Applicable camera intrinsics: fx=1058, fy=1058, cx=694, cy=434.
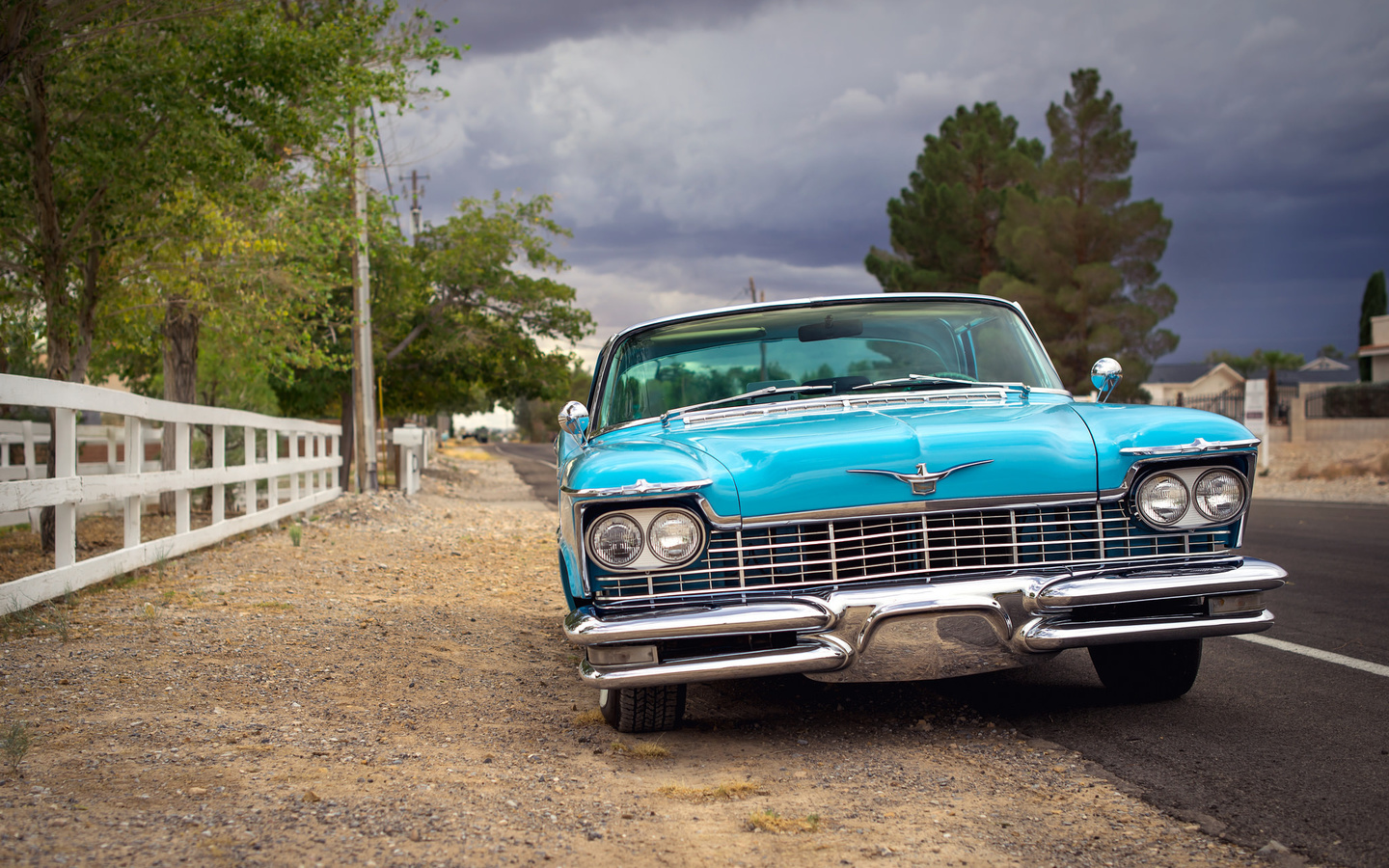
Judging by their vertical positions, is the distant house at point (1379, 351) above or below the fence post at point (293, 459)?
above

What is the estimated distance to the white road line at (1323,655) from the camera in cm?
452

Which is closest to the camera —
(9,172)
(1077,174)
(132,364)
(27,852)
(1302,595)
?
(27,852)

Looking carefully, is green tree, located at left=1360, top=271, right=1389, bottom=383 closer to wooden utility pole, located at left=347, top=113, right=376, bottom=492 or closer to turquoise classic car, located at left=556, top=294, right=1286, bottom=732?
wooden utility pole, located at left=347, top=113, right=376, bottom=492

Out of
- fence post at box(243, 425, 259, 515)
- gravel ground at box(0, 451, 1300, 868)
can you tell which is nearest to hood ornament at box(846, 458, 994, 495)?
gravel ground at box(0, 451, 1300, 868)

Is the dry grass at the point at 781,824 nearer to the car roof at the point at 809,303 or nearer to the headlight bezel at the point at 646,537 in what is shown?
the headlight bezel at the point at 646,537

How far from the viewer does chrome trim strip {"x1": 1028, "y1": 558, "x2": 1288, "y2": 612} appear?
10.9 feet

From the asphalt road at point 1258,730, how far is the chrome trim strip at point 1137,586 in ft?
1.70

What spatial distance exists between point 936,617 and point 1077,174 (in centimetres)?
3575

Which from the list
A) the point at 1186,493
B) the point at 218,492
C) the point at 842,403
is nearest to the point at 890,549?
the point at 842,403

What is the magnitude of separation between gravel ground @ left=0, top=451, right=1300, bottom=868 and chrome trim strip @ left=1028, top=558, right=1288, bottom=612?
52 cm

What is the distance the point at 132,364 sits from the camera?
2100cm

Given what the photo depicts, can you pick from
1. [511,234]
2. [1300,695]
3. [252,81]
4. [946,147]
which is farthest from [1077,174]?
[1300,695]

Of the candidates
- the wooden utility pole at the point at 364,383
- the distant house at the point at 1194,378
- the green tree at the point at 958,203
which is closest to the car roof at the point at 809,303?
the wooden utility pole at the point at 364,383

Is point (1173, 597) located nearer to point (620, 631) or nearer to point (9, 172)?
point (620, 631)
